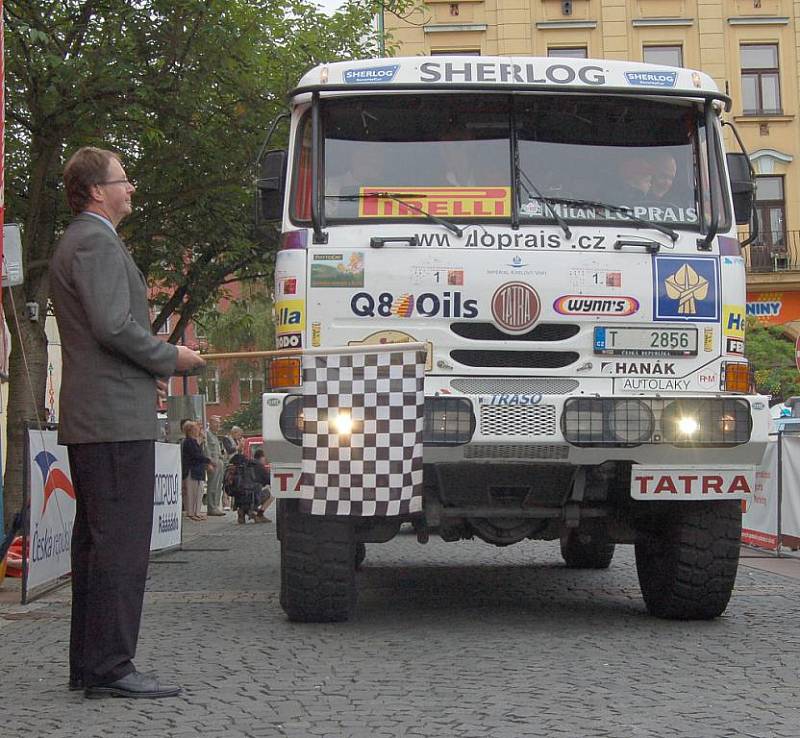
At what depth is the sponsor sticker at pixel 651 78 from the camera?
8102 mm

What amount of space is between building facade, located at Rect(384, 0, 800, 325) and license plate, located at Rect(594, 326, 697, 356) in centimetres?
3365

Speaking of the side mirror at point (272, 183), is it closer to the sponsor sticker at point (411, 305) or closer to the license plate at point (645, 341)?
the sponsor sticker at point (411, 305)

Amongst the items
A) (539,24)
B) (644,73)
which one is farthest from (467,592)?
(539,24)

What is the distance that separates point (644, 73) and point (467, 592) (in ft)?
12.6

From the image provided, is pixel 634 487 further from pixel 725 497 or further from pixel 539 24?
pixel 539 24

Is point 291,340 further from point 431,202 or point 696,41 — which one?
point 696,41

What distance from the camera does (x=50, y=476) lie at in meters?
10.5

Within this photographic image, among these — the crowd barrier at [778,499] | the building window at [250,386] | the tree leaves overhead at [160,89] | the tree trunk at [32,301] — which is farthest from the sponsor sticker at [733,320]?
the building window at [250,386]

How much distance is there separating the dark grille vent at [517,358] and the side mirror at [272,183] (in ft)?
4.59

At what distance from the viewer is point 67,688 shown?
598cm

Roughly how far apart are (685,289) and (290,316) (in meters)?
2.11

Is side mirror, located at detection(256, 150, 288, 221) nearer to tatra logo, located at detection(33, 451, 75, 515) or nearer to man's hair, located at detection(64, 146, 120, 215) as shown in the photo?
man's hair, located at detection(64, 146, 120, 215)

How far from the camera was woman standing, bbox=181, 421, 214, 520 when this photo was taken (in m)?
A: 24.1

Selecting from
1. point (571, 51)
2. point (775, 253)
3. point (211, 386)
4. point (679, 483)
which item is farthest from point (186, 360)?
point (211, 386)
